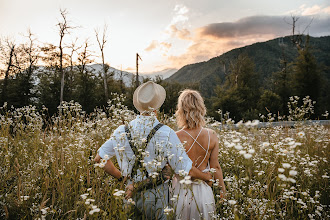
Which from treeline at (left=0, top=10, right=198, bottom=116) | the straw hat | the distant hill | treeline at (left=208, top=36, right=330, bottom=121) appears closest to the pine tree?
treeline at (left=208, top=36, right=330, bottom=121)

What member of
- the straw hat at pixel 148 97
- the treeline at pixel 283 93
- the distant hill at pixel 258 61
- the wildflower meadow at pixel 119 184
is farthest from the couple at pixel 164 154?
the distant hill at pixel 258 61

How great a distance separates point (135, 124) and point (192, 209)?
1330mm

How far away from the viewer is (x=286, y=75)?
104ft

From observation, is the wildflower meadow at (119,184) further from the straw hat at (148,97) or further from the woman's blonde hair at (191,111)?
the straw hat at (148,97)

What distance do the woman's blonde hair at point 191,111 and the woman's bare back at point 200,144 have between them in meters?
0.10

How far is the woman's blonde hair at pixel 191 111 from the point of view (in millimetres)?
2855

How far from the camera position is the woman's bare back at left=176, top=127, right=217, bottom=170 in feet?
9.40

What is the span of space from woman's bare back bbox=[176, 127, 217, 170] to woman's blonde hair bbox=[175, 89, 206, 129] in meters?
0.10

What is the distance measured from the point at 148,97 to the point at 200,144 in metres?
0.98

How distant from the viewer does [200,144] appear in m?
2.87

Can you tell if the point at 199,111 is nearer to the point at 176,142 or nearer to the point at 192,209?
the point at 176,142

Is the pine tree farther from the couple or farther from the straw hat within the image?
the straw hat

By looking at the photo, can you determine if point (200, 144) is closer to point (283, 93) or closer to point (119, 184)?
point (119, 184)

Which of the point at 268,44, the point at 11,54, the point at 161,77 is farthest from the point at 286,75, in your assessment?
the point at 268,44
